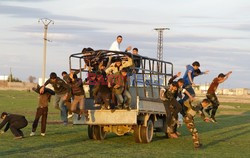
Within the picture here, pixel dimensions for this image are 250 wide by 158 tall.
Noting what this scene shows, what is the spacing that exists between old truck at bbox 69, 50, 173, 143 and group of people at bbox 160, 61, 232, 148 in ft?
1.74

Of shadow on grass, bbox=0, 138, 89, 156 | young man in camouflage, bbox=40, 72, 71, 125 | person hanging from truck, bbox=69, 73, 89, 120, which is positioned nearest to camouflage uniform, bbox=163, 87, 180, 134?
person hanging from truck, bbox=69, 73, 89, 120

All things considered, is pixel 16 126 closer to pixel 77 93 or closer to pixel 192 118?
pixel 77 93

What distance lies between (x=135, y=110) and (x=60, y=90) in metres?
2.97

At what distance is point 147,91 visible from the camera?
19.5 metres

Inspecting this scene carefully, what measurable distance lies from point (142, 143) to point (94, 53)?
3.08 meters

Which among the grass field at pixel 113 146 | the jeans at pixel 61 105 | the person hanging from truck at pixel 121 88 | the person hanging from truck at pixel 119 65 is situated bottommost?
the grass field at pixel 113 146

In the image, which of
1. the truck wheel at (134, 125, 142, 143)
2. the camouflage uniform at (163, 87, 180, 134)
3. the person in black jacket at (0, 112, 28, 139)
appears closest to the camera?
the camouflage uniform at (163, 87, 180, 134)

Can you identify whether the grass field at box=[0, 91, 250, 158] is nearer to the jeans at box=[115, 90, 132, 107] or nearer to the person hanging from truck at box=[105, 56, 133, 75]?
the jeans at box=[115, 90, 132, 107]

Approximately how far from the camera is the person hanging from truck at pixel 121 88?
1820 centimetres

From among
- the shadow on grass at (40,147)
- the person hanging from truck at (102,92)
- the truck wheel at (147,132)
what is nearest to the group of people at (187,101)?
the truck wheel at (147,132)

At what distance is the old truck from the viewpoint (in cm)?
1816

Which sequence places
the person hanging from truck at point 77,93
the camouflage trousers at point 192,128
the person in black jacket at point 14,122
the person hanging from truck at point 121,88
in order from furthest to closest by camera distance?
1. the person hanging from truck at point 77,93
2. the person in black jacket at point 14,122
3. the person hanging from truck at point 121,88
4. the camouflage trousers at point 192,128

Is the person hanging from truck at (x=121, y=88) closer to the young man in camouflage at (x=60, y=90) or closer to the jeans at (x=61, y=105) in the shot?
the young man in camouflage at (x=60, y=90)

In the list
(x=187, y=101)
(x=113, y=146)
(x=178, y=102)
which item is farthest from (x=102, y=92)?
(x=187, y=101)
